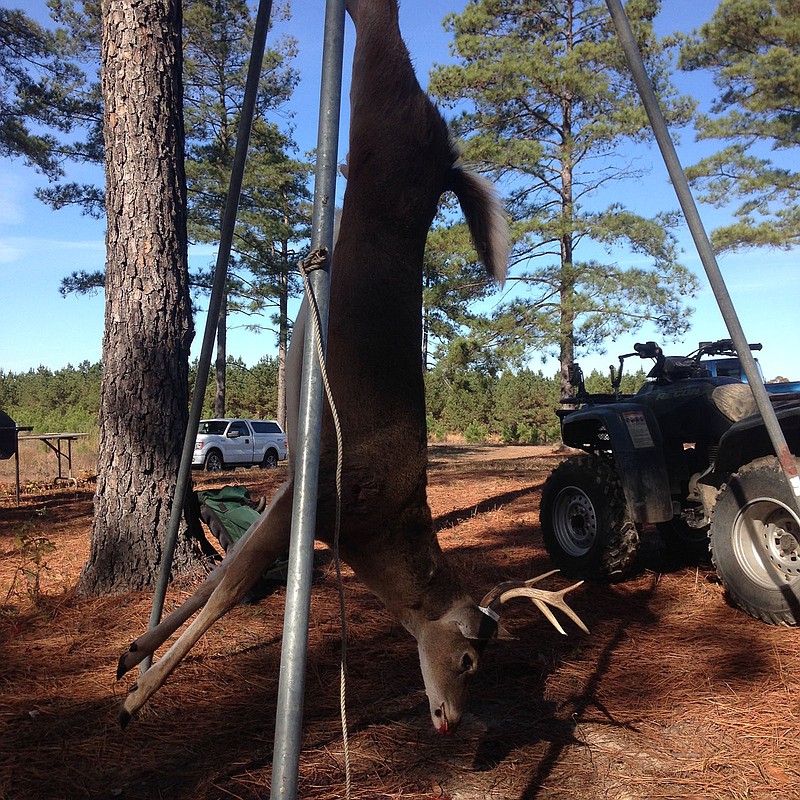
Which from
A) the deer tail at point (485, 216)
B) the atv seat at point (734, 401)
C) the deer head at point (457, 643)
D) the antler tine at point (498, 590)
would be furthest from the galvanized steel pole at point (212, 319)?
the atv seat at point (734, 401)

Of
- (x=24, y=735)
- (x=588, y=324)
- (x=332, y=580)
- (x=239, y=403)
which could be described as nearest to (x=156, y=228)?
(x=332, y=580)

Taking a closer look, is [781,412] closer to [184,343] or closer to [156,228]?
[184,343]

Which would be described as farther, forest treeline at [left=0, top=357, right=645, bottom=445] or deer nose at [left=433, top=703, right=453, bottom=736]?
forest treeline at [left=0, top=357, right=645, bottom=445]

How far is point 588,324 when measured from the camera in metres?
19.6

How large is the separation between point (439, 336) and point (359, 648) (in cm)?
1834

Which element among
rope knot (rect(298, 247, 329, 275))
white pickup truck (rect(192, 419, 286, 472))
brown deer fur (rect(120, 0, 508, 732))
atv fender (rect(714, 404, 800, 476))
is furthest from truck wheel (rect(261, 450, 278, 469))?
rope knot (rect(298, 247, 329, 275))

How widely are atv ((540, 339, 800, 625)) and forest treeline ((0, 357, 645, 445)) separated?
21018 millimetres

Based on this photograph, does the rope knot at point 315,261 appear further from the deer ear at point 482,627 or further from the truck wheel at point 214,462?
the truck wheel at point 214,462

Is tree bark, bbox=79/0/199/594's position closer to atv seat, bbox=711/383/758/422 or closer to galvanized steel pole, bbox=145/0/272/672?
galvanized steel pole, bbox=145/0/272/672

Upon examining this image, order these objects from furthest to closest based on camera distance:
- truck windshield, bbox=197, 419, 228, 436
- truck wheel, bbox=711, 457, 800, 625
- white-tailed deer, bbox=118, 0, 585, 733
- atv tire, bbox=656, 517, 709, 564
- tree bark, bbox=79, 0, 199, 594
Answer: truck windshield, bbox=197, 419, 228, 436
atv tire, bbox=656, 517, 709, 564
tree bark, bbox=79, 0, 199, 594
truck wheel, bbox=711, 457, 800, 625
white-tailed deer, bbox=118, 0, 585, 733

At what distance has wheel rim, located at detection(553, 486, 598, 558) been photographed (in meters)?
5.96

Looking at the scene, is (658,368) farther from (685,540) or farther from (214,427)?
(214,427)

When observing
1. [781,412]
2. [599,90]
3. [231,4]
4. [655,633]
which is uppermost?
[231,4]

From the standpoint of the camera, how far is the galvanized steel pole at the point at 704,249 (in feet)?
9.24
